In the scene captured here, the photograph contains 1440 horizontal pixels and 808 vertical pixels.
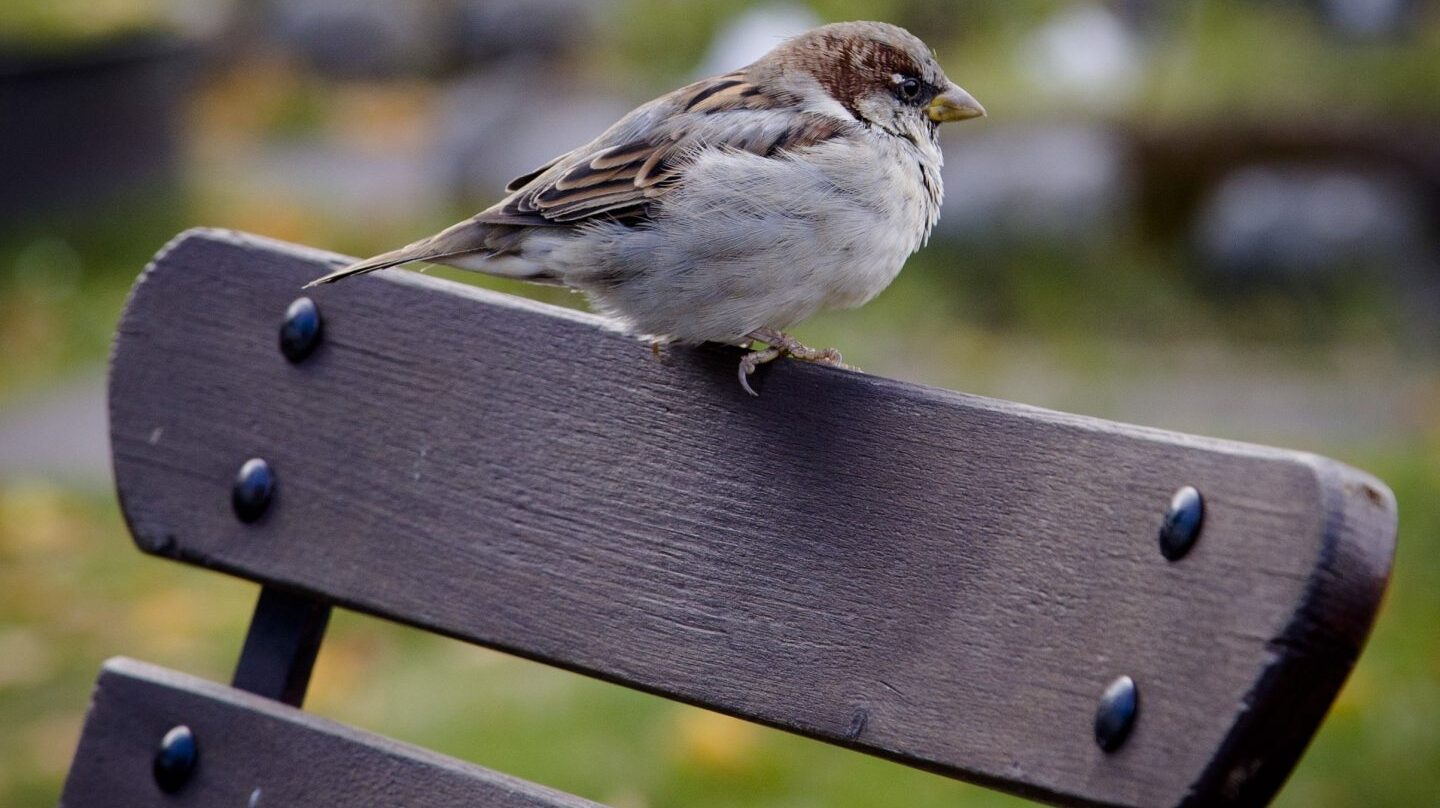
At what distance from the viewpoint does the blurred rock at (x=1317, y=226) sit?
276 inches

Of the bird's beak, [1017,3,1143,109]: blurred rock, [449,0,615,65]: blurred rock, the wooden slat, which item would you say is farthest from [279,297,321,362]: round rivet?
[449,0,615,65]: blurred rock

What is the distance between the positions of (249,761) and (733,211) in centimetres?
94

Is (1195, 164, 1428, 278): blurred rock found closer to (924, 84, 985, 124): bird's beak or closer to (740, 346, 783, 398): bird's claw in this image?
(924, 84, 985, 124): bird's beak

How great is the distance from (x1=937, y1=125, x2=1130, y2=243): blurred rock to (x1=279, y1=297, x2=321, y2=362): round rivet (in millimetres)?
5811

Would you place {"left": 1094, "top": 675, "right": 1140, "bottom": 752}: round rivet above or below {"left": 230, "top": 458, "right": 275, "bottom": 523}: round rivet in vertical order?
above

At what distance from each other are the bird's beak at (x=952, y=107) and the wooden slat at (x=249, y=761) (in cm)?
134

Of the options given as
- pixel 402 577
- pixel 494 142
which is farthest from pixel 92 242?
pixel 402 577

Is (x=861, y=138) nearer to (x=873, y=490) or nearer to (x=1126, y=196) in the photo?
(x=873, y=490)

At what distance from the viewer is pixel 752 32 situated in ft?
28.4

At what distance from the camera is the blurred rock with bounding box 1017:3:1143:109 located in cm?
811

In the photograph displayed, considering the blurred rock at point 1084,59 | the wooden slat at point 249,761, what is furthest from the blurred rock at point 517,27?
the wooden slat at point 249,761

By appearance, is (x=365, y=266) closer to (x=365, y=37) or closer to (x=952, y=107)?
(x=952, y=107)

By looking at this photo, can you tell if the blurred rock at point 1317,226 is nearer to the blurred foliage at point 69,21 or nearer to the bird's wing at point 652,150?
the bird's wing at point 652,150

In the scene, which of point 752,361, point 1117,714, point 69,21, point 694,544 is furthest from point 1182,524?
point 69,21
